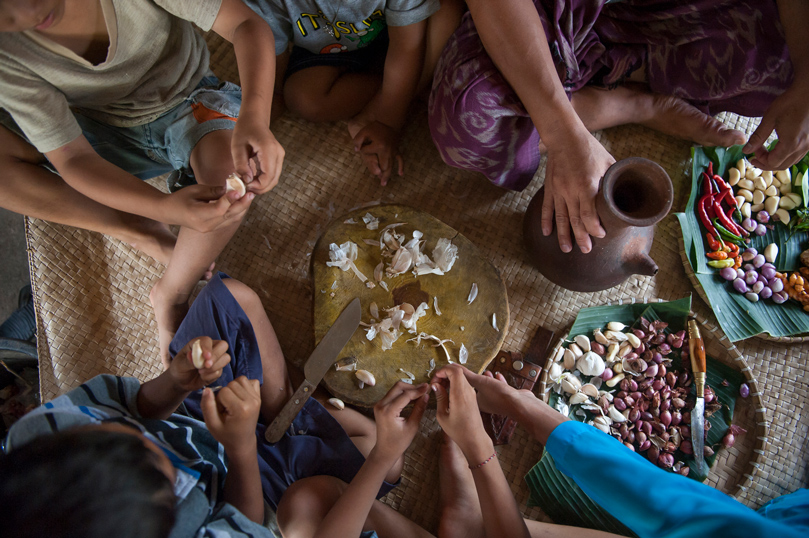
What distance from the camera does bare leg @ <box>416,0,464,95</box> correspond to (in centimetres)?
110

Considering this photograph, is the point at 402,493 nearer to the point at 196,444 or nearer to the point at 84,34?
the point at 196,444

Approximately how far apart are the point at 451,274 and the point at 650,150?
2.65 ft

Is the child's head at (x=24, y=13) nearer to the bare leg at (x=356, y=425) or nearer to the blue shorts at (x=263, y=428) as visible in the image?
the blue shorts at (x=263, y=428)

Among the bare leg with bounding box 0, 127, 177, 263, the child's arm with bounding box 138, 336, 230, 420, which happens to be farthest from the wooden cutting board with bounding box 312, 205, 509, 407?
the bare leg with bounding box 0, 127, 177, 263

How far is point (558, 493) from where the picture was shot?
107cm

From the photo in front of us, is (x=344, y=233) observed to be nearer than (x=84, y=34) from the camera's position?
No

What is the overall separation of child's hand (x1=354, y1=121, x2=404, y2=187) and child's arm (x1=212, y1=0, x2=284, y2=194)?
0.38 m

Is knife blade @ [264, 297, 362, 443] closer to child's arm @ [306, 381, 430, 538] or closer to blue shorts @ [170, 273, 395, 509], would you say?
blue shorts @ [170, 273, 395, 509]

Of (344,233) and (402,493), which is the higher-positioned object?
(344,233)

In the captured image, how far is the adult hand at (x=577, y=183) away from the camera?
0.90m

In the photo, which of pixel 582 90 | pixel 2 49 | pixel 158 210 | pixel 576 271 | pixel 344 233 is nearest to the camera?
pixel 2 49

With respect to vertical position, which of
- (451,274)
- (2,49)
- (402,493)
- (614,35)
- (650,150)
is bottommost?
(402,493)

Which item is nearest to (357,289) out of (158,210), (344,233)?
(344,233)

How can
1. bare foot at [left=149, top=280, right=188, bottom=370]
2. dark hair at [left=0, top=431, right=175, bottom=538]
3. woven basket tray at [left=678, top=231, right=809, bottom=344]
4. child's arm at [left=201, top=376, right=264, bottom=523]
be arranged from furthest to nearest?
woven basket tray at [left=678, top=231, right=809, bottom=344], bare foot at [left=149, top=280, right=188, bottom=370], child's arm at [left=201, top=376, right=264, bottom=523], dark hair at [left=0, top=431, right=175, bottom=538]
